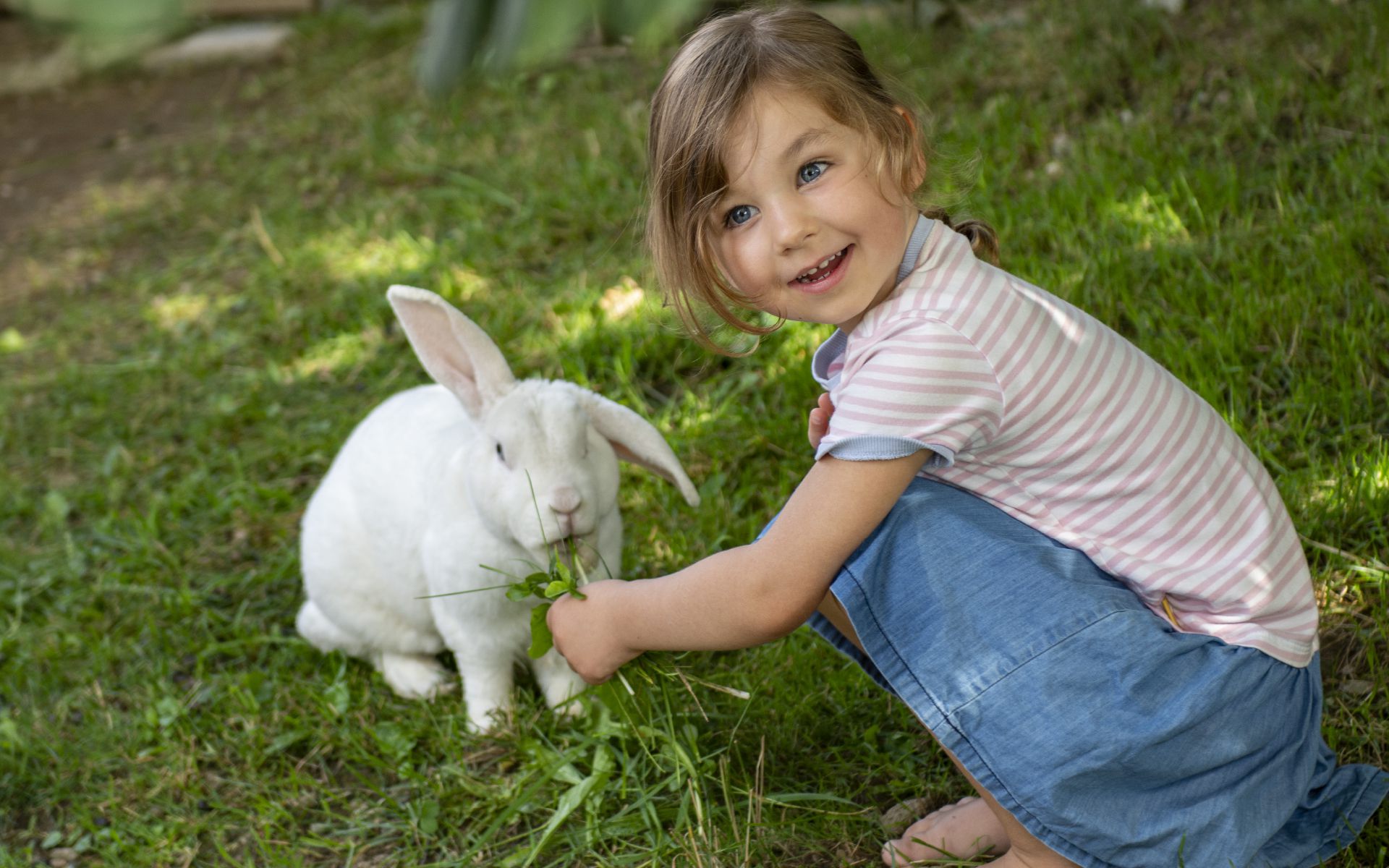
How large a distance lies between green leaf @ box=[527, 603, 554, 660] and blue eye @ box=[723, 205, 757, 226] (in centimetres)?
72

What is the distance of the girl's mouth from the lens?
182 centimetres

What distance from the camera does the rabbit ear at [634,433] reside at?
232cm

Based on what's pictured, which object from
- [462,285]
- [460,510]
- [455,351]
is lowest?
[462,285]

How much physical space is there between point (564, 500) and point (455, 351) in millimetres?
426

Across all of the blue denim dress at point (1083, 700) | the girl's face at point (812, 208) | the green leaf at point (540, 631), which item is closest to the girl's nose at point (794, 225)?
the girl's face at point (812, 208)

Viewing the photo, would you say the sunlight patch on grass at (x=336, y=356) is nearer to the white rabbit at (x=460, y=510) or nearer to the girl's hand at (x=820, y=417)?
the white rabbit at (x=460, y=510)

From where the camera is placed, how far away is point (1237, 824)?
68.6 inches

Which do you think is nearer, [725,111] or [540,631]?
[725,111]

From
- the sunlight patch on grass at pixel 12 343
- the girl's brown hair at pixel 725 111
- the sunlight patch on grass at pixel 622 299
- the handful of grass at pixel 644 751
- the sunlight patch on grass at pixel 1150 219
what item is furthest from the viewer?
the sunlight patch on grass at pixel 12 343

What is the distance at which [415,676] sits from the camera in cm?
273

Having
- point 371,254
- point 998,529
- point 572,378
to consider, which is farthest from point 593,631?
point 371,254

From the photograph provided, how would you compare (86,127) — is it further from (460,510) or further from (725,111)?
(725,111)

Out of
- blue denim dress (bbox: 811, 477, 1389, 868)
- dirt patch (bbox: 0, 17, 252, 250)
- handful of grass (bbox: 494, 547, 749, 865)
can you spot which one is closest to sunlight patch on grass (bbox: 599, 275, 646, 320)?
handful of grass (bbox: 494, 547, 749, 865)

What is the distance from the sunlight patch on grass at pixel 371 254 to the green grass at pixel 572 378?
16mm
